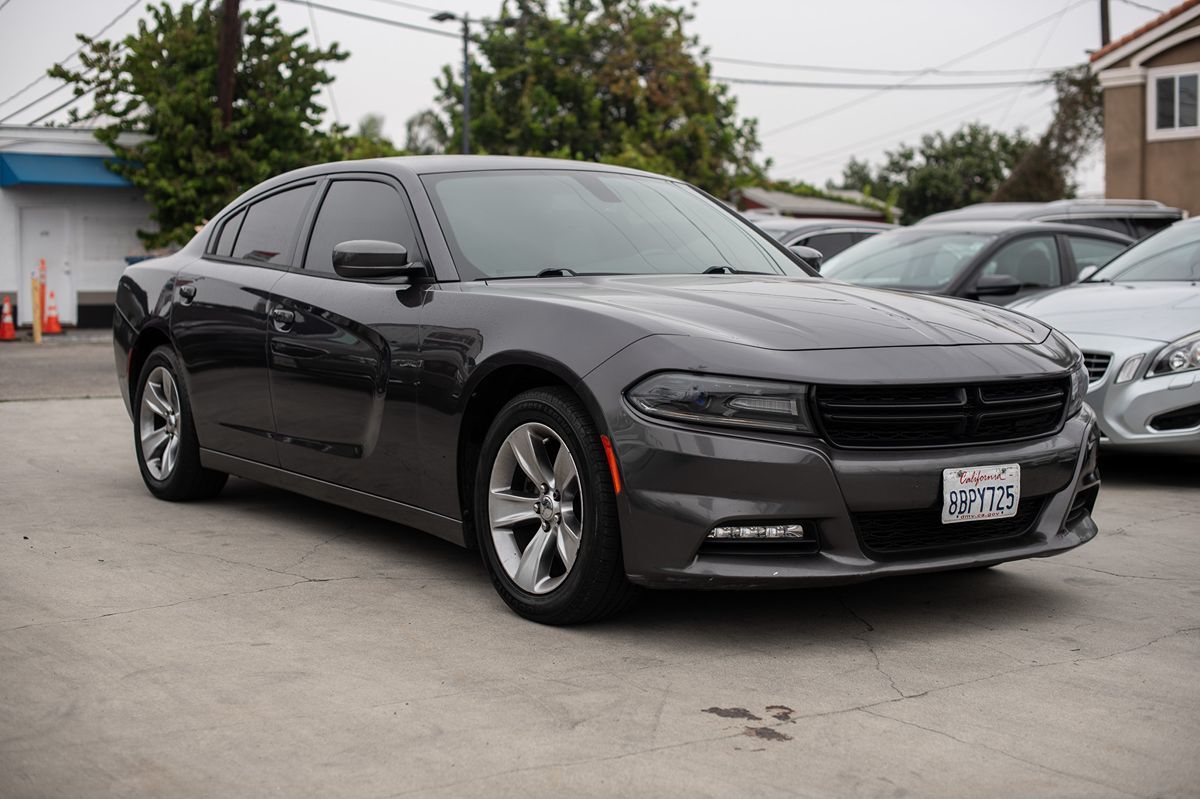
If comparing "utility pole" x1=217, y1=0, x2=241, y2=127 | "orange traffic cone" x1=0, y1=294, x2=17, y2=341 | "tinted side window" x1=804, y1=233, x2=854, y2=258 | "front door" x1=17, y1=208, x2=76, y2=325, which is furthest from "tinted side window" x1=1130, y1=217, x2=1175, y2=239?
"front door" x1=17, y1=208, x2=76, y2=325

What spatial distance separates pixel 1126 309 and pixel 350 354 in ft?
15.2

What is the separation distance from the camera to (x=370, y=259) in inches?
197

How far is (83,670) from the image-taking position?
397 centimetres

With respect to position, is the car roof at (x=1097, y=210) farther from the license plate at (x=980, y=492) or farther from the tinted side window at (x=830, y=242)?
the license plate at (x=980, y=492)

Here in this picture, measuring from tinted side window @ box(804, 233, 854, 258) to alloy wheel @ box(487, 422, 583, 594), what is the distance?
8811mm

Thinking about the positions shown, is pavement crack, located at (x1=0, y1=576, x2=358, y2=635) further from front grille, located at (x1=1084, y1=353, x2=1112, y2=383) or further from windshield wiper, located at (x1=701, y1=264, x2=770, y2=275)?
front grille, located at (x1=1084, y1=353, x2=1112, y2=383)

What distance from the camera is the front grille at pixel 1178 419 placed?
A: 7281 mm

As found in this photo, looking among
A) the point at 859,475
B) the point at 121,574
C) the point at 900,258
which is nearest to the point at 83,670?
the point at 121,574

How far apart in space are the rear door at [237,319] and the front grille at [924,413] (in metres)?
2.71

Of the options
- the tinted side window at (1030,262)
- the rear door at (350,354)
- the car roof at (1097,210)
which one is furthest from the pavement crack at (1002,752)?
the car roof at (1097,210)

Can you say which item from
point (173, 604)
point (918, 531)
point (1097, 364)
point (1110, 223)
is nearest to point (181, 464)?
point (173, 604)

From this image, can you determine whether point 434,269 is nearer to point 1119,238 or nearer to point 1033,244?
point 1033,244

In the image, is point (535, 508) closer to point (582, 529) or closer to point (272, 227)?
point (582, 529)

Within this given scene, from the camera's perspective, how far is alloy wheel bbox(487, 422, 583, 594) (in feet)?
14.4
